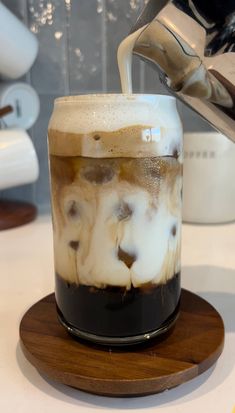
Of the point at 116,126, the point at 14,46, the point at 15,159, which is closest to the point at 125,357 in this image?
the point at 116,126

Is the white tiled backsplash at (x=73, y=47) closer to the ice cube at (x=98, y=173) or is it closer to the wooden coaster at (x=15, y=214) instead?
the wooden coaster at (x=15, y=214)

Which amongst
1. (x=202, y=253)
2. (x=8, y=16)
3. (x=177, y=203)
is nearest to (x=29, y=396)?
(x=177, y=203)

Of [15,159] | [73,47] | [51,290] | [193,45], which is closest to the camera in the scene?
[193,45]

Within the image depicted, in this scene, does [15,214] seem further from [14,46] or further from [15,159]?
[14,46]

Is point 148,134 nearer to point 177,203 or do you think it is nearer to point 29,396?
point 177,203

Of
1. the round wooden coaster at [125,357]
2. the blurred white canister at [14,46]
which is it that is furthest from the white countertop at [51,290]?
the blurred white canister at [14,46]

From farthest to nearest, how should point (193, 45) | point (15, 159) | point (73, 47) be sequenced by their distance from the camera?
1. point (73, 47)
2. point (15, 159)
3. point (193, 45)

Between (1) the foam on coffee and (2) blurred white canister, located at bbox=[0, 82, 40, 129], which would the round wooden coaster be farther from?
(2) blurred white canister, located at bbox=[0, 82, 40, 129]
